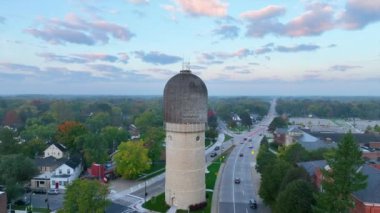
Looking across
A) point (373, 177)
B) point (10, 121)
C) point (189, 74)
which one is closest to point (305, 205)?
point (373, 177)

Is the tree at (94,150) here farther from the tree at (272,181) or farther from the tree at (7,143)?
the tree at (272,181)

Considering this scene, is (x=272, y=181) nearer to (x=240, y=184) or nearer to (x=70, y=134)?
(x=240, y=184)

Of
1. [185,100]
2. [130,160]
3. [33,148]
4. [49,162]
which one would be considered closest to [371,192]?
[185,100]

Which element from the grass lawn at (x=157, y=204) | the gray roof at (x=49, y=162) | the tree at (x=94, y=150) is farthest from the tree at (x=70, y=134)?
the grass lawn at (x=157, y=204)

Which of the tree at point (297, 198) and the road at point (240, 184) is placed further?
the road at point (240, 184)

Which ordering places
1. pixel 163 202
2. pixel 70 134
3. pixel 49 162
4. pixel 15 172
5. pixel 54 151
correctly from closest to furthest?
1. pixel 163 202
2. pixel 15 172
3. pixel 49 162
4. pixel 54 151
5. pixel 70 134

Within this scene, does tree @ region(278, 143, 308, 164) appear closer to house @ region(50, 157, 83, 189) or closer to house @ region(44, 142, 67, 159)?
house @ region(50, 157, 83, 189)
